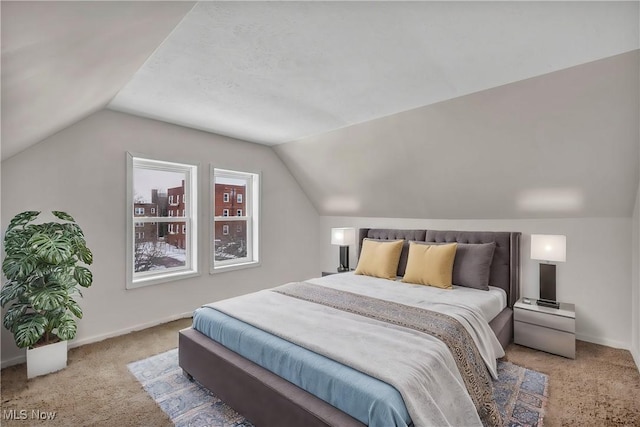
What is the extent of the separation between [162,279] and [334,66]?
308 cm

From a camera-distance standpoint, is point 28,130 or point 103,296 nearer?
point 28,130

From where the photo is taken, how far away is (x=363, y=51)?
2.02 meters

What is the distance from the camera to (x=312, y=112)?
3.21 meters

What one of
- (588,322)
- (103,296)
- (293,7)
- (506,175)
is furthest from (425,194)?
(103,296)

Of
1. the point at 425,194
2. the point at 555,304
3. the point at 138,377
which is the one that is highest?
the point at 425,194

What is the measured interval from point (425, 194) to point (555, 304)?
1.78 meters

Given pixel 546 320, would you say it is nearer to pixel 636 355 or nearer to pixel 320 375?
pixel 636 355

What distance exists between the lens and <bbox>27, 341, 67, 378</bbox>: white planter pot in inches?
97.5

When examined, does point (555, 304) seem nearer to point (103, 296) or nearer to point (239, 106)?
point (239, 106)

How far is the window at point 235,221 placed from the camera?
171 inches

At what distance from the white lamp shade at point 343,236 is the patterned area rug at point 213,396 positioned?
2.45 m

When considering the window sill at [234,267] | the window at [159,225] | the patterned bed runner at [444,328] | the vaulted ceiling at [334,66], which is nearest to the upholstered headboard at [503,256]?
the vaulted ceiling at [334,66]

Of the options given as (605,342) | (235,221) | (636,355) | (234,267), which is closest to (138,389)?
(234,267)

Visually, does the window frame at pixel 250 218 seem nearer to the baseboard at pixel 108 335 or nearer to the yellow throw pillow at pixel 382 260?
the baseboard at pixel 108 335
